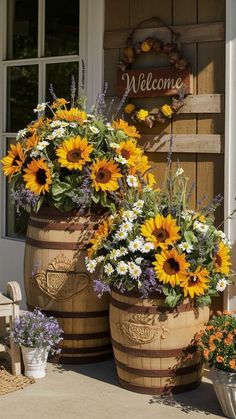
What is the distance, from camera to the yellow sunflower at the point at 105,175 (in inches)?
138

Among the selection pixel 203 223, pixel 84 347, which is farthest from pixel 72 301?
pixel 203 223

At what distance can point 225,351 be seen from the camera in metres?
3.02

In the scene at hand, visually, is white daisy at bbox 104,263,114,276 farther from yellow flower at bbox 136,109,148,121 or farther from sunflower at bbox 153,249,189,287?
yellow flower at bbox 136,109,148,121

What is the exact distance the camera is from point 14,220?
487 cm

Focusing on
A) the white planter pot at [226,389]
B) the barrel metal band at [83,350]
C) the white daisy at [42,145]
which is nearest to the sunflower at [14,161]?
the white daisy at [42,145]

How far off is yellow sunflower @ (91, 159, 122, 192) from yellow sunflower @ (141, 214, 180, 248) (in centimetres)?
39

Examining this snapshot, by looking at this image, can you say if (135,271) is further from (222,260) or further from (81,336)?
(81,336)

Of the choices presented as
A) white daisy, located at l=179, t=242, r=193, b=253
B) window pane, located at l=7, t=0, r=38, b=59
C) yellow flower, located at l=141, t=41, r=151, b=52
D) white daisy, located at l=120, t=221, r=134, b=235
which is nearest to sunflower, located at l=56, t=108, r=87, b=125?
yellow flower, located at l=141, t=41, r=151, b=52

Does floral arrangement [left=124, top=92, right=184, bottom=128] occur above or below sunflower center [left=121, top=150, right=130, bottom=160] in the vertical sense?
above

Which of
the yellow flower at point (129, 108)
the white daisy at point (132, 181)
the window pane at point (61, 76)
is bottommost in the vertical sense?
the white daisy at point (132, 181)

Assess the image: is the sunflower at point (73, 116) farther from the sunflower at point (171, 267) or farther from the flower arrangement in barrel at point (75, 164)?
the sunflower at point (171, 267)

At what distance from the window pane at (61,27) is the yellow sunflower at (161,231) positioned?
1.59 m

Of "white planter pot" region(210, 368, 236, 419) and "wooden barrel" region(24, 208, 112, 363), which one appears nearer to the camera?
"white planter pot" region(210, 368, 236, 419)

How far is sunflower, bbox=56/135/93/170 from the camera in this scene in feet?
11.4
